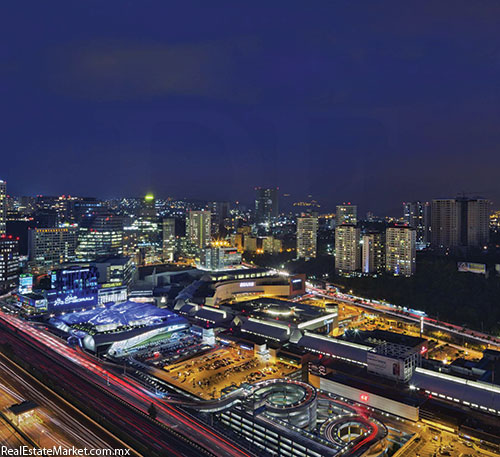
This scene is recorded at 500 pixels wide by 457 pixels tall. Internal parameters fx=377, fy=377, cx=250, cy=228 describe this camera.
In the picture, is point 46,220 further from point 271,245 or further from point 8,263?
point 271,245

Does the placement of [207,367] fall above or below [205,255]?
below

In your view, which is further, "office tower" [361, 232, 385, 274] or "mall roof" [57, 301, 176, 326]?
"office tower" [361, 232, 385, 274]

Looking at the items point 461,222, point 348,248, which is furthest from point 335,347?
point 461,222

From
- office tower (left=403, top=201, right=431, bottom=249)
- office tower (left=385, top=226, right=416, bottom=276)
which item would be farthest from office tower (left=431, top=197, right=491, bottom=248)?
office tower (left=385, top=226, right=416, bottom=276)

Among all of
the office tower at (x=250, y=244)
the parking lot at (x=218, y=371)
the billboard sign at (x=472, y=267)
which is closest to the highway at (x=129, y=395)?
the parking lot at (x=218, y=371)

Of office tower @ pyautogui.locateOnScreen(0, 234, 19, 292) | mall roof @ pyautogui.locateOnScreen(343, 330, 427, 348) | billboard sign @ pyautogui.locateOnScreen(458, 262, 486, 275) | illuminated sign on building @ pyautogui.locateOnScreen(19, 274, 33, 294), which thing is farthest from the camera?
office tower @ pyautogui.locateOnScreen(0, 234, 19, 292)

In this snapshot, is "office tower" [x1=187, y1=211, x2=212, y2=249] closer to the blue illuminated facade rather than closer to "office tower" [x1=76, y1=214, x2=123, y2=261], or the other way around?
"office tower" [x1=76, y1=214, x2=123, y2=261]

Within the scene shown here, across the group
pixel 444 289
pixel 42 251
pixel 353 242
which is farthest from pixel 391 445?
pixel 42 251

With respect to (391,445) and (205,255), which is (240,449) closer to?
(391,445)
